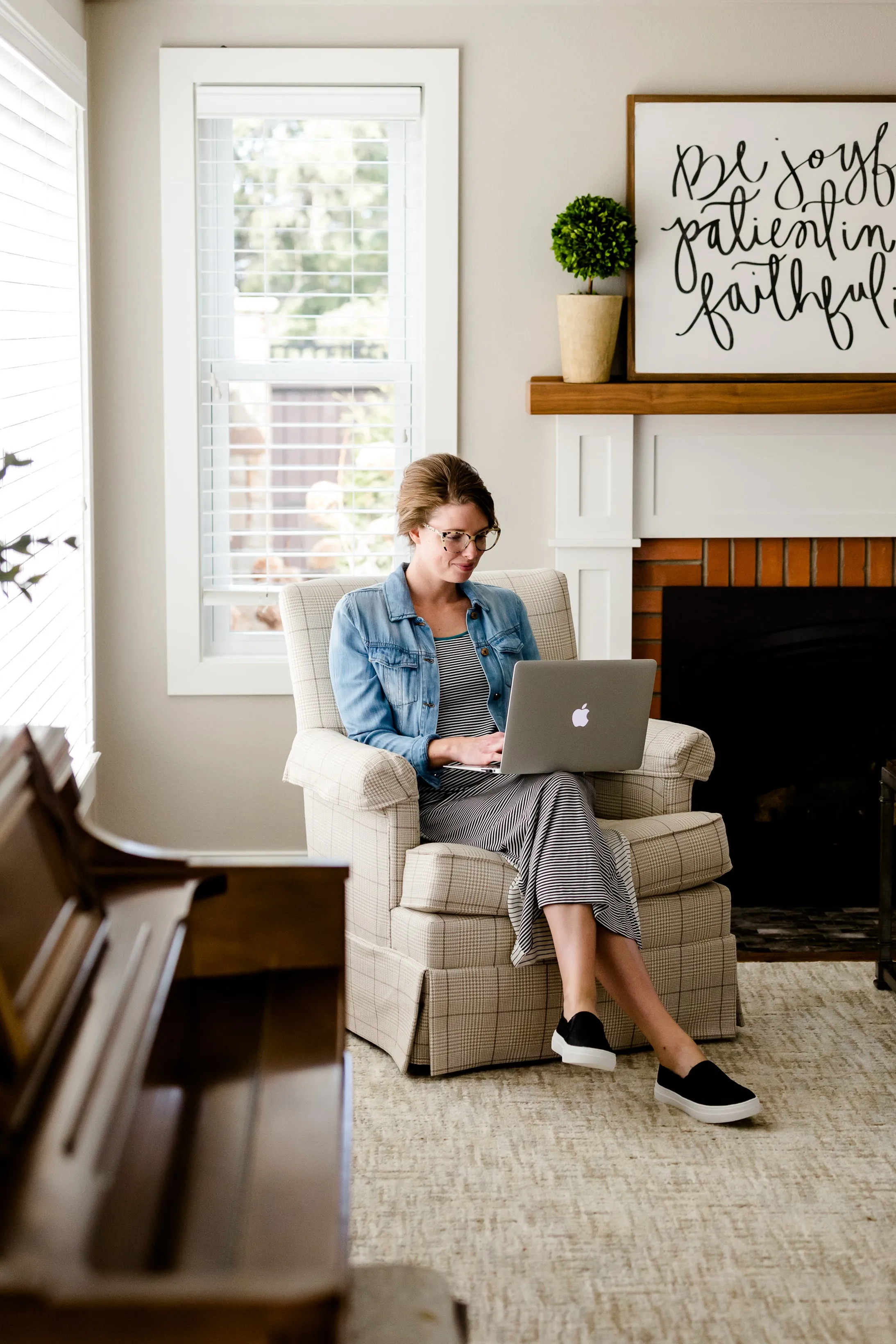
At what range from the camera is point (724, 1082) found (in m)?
2.27

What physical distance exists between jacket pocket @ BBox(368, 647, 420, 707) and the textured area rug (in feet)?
2.43

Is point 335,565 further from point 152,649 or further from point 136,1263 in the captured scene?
point 136,1263

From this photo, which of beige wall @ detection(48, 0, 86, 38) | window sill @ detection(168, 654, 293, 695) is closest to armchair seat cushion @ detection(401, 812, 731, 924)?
window sill @ detection(168, 654, 293, 695)

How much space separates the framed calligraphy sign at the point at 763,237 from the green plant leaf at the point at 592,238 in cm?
17

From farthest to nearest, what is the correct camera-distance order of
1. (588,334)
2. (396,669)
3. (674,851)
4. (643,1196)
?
(588,334) → (396,669) → (674,851) → (643,1196)

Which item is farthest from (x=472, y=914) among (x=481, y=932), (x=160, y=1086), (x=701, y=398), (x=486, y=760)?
(x=701, y=398)

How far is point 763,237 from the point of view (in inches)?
137

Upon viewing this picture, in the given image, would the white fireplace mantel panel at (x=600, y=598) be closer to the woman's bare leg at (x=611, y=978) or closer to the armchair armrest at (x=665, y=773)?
the armchair armrest at (x=665, y=773)

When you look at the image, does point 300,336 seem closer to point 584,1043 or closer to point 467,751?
point 467,751

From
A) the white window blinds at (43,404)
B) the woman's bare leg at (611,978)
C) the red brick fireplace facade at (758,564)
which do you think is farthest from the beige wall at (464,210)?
the woman's bare leg at (611,978)

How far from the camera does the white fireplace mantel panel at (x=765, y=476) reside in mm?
3576

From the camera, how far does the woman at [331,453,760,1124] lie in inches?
91.5

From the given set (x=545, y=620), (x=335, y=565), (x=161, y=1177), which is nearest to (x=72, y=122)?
(x=335, y=565)

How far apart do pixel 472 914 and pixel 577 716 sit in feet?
1.44
